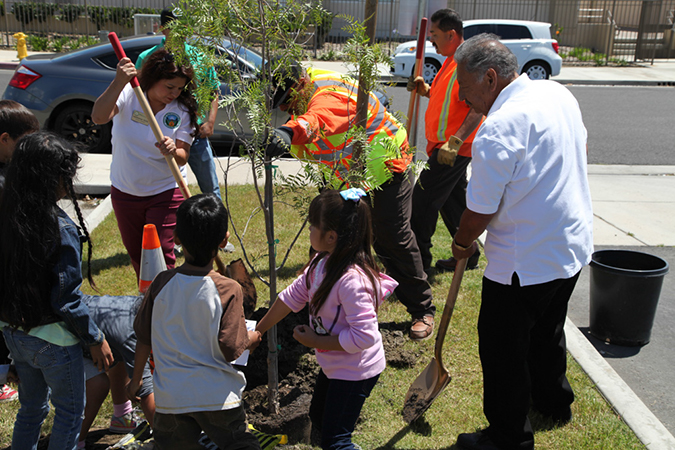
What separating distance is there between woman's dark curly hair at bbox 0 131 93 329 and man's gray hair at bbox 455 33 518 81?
5.83ft

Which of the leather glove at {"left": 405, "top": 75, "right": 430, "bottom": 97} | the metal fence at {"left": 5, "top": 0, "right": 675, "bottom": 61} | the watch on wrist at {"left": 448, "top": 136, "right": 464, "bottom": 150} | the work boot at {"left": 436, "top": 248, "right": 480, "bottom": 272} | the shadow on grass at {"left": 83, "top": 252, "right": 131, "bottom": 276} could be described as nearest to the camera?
the watch on wrist at {"left": 448, "top": 136, "right": 464, "bottom": 150}

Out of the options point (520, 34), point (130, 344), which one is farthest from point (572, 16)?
point (130, 344)

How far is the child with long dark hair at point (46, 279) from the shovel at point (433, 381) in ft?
5.22

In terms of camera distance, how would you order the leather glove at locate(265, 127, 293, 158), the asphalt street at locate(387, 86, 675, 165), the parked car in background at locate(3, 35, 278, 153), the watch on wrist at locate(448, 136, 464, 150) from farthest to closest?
the asphalt street at locate(387, 86, 675, 165)
the parked car in background at locate(3, 35, 278, 153)
the watch on wrist at locate(448, 136, 464, 150)
the leather glove at locate(265, 127, 293, 158)

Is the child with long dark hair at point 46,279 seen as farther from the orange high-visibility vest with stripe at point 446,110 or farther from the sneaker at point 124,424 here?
the orange high-visibility vest with stripe at point 446,110

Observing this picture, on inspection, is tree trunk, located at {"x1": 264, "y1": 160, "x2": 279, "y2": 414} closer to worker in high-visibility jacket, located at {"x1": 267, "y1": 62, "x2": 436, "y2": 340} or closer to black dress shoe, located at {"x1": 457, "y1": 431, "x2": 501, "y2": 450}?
worker in high-visibility jacket, located at {"x1": 267, "y1": 62, "x2": 436, "y2": 340}

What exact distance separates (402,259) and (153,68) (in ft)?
6.55

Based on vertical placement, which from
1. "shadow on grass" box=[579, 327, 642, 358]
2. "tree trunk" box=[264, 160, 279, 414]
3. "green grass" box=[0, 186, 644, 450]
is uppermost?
"tree trunk" box=[264, 160, 279, 414]

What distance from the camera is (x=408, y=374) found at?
3.62 meters

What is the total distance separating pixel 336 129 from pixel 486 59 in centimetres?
84

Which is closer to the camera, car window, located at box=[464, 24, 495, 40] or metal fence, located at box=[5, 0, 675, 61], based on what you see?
car window, located at box=[464, 24, 495, 40]

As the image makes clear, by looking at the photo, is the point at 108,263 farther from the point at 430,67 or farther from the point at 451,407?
the point at 430,67

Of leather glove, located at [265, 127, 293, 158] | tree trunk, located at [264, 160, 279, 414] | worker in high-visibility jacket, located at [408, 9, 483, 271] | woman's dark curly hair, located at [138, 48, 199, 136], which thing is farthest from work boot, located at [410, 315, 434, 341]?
woman's dark curly hair, located at [138, 48, 199, 136]

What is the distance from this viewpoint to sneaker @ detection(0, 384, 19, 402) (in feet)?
10.7
